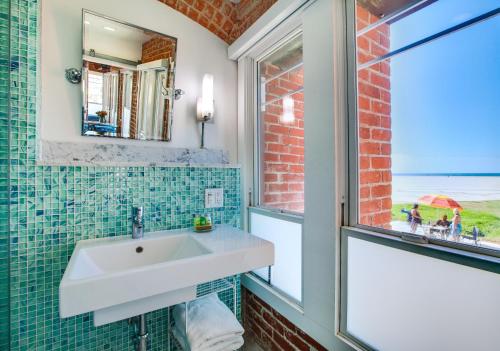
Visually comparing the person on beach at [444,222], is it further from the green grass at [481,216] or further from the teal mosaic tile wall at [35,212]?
the teal mosaic tile wall at [35,212]

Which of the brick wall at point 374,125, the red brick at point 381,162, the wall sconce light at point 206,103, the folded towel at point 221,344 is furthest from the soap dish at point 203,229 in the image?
the red brick at point 381,162

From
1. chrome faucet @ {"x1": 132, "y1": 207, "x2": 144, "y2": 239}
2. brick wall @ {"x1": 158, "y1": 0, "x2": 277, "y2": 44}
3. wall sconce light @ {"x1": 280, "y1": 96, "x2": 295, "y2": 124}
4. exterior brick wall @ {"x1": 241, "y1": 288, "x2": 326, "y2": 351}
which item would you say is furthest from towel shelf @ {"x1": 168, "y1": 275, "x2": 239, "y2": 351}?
brick wall @ {"x1": 158, "y1": 0, "x2": 277, "y2": 44}

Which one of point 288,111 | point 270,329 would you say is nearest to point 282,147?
point 288,111

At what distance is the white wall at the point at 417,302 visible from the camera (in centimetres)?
75

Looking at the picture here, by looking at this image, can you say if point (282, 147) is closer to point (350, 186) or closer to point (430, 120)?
point (350, 186)

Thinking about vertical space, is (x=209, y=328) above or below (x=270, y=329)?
above

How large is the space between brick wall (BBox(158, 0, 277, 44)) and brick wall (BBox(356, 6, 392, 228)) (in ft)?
2.52

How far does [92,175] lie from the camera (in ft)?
4.25

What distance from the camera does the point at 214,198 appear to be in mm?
1678

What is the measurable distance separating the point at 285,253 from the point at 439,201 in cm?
89

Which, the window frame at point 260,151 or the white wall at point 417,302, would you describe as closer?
the white wall at point 417,302

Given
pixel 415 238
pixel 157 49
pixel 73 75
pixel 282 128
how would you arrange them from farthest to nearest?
pixel 282 128
pixel 157 49
pixel 73 75
pixel 415 238

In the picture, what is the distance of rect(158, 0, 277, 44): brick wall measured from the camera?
64.2 inches

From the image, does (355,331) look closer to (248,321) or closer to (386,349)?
(386,349)
